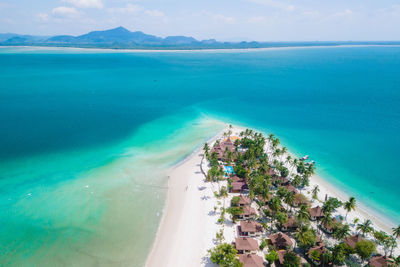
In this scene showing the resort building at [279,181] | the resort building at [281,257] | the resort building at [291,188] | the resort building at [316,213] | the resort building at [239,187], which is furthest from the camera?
the resort building at [279,181]

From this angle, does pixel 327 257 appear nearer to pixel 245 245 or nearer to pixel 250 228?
pixel 245 245

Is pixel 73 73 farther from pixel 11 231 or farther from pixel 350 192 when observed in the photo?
pixel 350 192

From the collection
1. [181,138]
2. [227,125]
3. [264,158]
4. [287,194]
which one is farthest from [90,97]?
[287,194]

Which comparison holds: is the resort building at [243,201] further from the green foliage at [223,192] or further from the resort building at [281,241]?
the resort building at [281,241]

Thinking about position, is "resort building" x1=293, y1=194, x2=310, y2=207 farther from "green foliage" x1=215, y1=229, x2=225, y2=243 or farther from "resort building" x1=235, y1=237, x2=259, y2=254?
"green foliage" x1=215, y1=229, x2=225, y2=243

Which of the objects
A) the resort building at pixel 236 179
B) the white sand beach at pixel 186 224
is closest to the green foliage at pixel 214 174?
the white sand beach at pixel 186 224

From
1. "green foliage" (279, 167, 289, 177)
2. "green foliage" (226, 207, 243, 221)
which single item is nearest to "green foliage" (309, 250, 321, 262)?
"green foliage" (226, 207, 243, 221)
